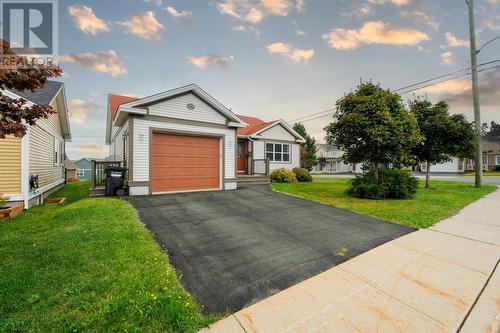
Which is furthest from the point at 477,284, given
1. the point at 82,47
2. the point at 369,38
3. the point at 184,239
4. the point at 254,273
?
the point at 82,47

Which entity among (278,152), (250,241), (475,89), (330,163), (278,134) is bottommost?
(250,241)

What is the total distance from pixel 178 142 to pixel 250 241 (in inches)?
266

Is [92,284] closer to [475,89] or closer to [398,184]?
[398,184]

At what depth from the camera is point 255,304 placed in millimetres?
2789

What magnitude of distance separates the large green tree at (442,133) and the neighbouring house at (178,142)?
10.9 m

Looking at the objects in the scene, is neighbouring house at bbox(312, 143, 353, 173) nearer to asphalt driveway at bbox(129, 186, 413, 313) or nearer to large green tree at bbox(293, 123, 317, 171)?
large green tree at bbox(293, 123, 317, 171)

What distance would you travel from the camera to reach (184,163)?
406 inches

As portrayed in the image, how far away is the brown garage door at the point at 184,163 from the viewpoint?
9703 millimetres

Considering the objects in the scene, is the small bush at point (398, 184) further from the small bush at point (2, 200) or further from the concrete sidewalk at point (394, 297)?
the small bush at point (2, 200)

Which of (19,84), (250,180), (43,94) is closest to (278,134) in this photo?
(250,180)

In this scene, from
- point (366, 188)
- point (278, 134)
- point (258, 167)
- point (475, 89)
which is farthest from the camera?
point (278, 134)

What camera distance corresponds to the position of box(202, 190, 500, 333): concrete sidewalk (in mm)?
2459

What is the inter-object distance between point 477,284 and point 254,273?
10.5ft

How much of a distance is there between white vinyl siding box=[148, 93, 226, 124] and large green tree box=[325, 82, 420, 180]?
5428 mm
